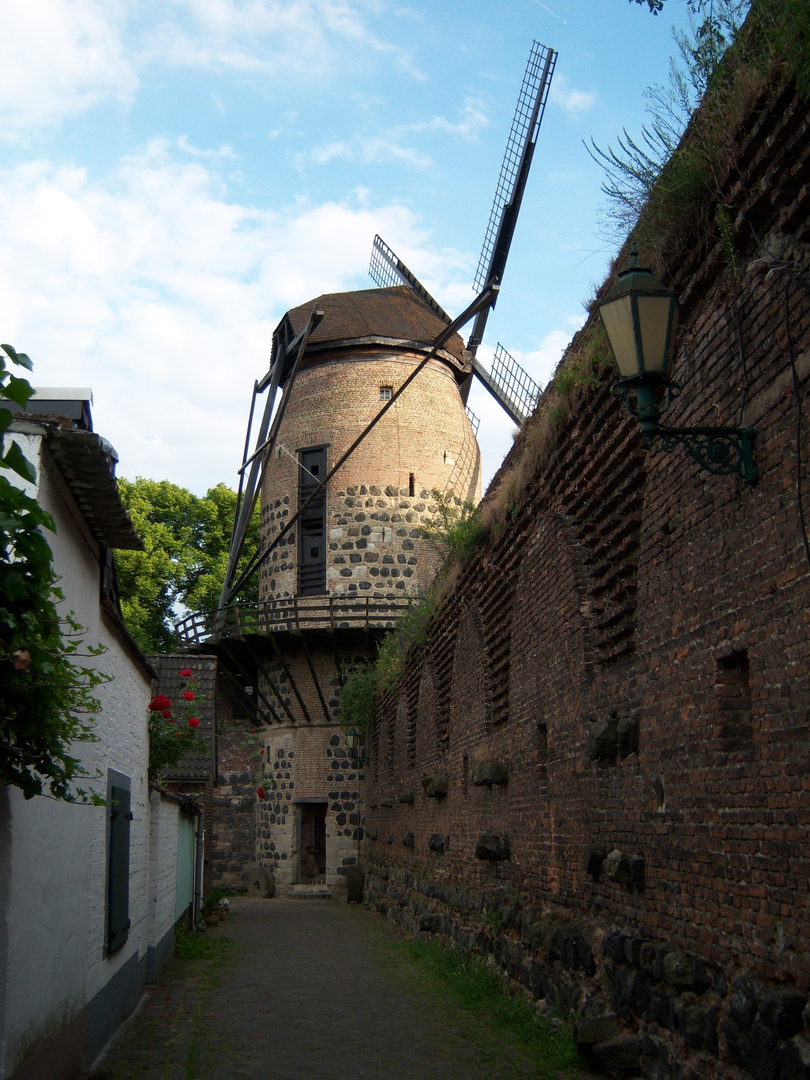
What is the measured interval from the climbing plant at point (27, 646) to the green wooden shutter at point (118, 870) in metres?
3.05

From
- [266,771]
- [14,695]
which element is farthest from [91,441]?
[266,771]

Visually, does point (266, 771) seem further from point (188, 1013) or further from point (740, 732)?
point (740, 732)

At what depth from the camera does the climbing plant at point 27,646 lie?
359 cm


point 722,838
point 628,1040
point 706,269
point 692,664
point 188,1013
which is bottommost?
point 188,1013

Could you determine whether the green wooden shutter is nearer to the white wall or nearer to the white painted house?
the white painted house

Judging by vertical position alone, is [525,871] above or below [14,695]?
below

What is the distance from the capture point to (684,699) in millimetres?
5074

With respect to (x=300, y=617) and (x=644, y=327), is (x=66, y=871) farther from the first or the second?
(x=300, y=617)

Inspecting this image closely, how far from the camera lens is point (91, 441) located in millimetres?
5438

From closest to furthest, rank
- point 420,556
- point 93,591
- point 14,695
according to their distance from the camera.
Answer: point 14,695, point 93,591, point 420,556

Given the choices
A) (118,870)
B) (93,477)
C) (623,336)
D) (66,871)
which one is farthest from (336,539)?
(623,336)

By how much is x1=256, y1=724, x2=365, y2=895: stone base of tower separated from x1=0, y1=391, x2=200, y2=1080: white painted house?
12510 millimetres

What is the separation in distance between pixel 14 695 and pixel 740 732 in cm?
311

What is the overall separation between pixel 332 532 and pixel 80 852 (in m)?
16.6
